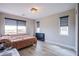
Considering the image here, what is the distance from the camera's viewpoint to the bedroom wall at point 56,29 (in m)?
3.86

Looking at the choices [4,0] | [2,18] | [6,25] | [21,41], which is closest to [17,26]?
[6,25]

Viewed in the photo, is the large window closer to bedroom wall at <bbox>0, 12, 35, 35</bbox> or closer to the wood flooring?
bedroom wall at <bbox>0, 12, 35, 35</bbox>

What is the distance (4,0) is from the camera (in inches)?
57.9

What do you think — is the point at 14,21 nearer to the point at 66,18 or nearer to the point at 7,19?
the point at 7,19

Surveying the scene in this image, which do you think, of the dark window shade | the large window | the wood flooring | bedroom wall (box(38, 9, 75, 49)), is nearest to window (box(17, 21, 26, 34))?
the large window

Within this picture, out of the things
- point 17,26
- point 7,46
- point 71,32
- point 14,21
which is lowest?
point 7,46

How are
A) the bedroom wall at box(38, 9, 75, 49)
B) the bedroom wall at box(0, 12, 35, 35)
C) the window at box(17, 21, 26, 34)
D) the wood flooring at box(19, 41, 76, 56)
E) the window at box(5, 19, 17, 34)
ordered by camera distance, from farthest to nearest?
the window at box(17, 21, 26, 34), the window at box(5, 19, 17, 34), the bedroom wall at box(0, 12, 35, 35), the bedroom wall at box(38, 9, 75, 49), the wood flooring at box(19, 41, 76, 56)

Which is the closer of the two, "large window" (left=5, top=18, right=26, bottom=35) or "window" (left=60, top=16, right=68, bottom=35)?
"window" (left=60, top=16, right=68, bottom=35)

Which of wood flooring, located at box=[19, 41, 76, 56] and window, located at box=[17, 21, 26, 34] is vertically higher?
window, located at box=[17, 21, 26, 34]

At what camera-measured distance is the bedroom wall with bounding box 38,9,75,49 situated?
12.7ft

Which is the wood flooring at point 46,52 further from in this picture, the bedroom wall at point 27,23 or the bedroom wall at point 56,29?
the bedroom wall at point 27,23

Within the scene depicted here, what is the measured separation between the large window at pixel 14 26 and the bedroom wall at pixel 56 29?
5.19ft

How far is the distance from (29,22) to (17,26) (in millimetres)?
1237

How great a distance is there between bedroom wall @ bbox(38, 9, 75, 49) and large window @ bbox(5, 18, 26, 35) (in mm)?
1581
